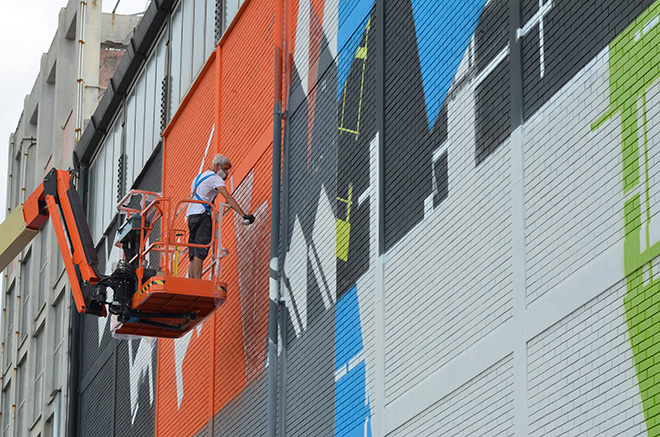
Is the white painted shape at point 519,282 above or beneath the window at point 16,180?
beneath

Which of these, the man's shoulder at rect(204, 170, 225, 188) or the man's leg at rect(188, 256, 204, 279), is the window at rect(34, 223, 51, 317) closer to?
the man's leg at rect(188, 256, 204, 279)

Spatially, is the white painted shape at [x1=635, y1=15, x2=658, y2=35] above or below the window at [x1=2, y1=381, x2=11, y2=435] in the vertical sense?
below

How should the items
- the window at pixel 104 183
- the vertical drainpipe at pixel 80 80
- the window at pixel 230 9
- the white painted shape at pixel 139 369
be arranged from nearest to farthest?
1. the window at pixel 230 9
2. the white painted shape at pixel 139 369
3. the window at pixel 104 183
4. the vertical drainpipe at pixel 80 80

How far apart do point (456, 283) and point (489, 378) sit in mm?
1312

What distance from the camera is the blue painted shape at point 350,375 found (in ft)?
48.9

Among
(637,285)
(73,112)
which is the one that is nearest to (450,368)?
(637,285)

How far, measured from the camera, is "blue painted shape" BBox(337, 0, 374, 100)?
16516 mm

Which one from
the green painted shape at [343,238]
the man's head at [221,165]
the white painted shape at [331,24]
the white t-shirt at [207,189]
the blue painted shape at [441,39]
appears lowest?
the green painted shape at [343,238]

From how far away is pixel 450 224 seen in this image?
1354cm

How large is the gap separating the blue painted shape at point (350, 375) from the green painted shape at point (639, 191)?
521cm

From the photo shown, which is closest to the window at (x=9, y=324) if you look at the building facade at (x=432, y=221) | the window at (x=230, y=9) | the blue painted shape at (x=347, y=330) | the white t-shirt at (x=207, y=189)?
the building facade at (x=432, y=221)

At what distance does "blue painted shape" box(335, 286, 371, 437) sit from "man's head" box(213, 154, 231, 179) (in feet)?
12.7

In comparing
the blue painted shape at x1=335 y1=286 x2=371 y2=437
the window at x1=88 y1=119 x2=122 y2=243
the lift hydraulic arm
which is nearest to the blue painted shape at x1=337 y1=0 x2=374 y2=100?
the blue painted shape at x1=335 y1=286 x2=371 y2=437

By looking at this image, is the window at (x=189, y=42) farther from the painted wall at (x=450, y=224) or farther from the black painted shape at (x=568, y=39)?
the black painted shape at (x=568, y=39)
